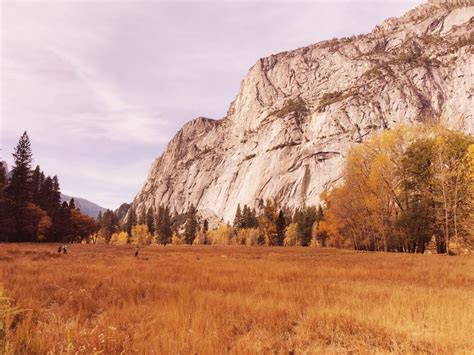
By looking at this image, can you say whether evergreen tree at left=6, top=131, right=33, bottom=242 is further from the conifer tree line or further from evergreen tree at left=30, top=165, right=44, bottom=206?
the conifer tree line

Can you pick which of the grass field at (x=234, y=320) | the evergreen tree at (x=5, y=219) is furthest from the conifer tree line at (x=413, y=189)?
the evergreen tree at (x=5, y=219)

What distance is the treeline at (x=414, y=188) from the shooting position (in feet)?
108

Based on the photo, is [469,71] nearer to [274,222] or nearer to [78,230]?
[274,222]

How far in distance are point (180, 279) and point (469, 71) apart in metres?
214

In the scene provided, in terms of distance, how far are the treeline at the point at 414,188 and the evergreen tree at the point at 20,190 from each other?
5167cm

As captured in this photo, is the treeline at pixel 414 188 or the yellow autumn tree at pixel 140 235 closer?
the treeline at pixel 414 188

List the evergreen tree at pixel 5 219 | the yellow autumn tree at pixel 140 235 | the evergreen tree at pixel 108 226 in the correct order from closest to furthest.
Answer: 1. the evergreen tree at pixel 5 219
2. the yellow autumn tree at pixel 140 235
3. the evergreen tree at pixel 108 226

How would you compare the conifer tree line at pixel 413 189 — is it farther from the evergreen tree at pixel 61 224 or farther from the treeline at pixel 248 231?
the evergreen tree at pixel 61 224

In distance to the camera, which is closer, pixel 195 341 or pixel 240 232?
pixel 195 341

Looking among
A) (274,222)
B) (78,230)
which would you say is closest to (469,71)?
(274,222)

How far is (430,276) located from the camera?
1403 cm

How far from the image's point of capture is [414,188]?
3838 centimetres

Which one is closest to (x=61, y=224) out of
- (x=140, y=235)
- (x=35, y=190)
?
(x=35, y=190)

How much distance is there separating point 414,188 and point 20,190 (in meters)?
60.7
